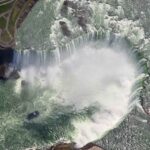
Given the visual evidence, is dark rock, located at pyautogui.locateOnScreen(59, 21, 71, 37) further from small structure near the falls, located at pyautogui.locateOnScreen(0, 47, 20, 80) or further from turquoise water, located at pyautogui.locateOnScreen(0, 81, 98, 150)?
turquoise water, located at pyautogui.locateOnScreen(0, 81, 98, 150)

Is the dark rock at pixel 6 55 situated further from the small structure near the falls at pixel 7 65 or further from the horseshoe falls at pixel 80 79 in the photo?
the horseshoe falls at pixel 80 79

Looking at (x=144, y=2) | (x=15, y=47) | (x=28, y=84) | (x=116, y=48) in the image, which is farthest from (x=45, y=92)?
(x=144, y=2)

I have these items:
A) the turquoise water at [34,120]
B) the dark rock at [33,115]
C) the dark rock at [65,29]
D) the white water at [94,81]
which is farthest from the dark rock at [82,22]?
the dark rock at [33,115]

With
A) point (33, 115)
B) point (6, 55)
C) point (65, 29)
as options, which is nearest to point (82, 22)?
point (65, 29)

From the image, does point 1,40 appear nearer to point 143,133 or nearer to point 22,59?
point 22,59

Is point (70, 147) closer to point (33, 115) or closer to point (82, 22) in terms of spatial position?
point (33, 115)

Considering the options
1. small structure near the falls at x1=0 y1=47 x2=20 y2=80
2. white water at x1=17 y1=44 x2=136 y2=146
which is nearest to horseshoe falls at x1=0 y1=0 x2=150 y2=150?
white water at x1=17 y1=44 x2=136 y2=146

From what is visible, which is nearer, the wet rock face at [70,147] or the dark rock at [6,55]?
the wet rock face at [70,147]

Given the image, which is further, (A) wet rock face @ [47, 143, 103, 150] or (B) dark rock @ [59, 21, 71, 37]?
(B) dark rock @ [59, 21, 71, 37]
